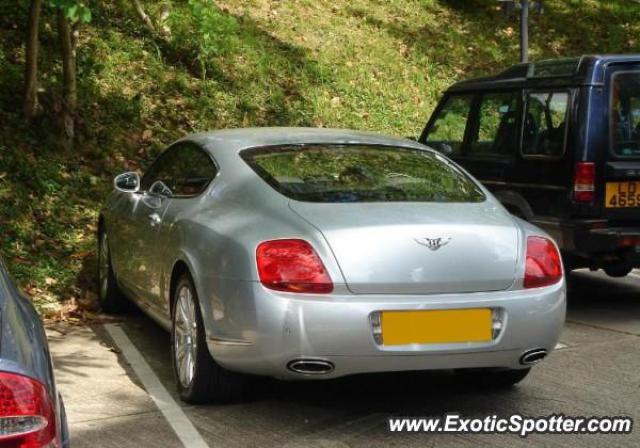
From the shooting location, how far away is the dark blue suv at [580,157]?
7.39 metres

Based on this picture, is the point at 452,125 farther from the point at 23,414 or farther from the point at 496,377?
the point at 23,414

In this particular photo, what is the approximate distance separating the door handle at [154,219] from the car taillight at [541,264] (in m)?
2.27

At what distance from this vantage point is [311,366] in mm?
4672

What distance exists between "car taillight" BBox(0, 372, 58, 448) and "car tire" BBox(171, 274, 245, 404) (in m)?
2.42

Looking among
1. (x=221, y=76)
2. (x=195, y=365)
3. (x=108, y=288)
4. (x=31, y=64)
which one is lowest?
(x=108, y=288)

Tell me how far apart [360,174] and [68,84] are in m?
6.56

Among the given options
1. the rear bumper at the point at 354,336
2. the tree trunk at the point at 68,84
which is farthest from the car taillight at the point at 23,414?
the tree trunk at the point at 68,84

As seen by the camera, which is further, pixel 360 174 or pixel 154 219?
pixel 154 219

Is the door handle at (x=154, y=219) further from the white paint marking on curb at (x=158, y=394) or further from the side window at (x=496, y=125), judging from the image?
the side window at (x=496, y=125)

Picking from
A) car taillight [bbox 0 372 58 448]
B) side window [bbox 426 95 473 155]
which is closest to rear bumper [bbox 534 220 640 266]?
side window [bbox 426 95 473 155]

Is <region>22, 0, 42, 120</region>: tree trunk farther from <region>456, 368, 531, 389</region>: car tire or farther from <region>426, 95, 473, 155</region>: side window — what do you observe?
<region>456, 368, 531, 389</region>: car tire

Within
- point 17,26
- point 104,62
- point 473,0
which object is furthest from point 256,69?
point 473,0

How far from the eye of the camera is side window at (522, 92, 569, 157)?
7.65 m

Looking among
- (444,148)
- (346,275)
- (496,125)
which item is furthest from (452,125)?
(346,275)
